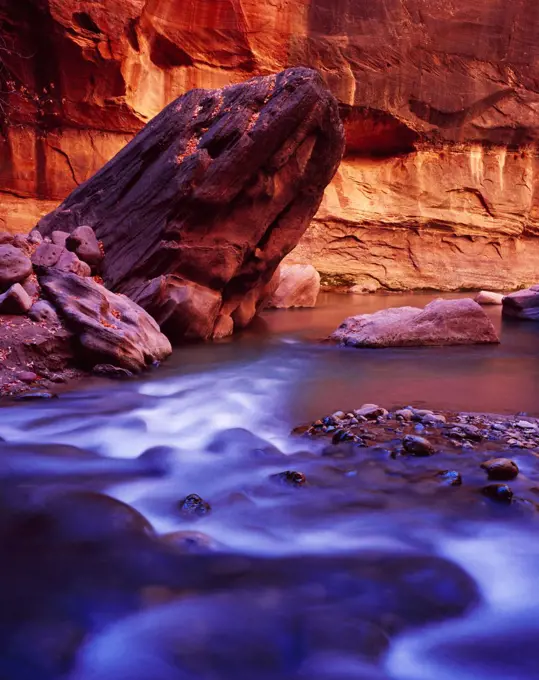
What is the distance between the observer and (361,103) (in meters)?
18.8

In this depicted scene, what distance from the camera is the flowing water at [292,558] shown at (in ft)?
5.14

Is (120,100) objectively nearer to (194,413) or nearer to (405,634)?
(194,413)

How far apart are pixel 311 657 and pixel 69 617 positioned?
73cm

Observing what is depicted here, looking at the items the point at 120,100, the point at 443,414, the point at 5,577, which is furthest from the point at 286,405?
the point at 120,100

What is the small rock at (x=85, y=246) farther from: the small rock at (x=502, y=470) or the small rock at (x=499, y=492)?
the small rock at (x=499, y=492)

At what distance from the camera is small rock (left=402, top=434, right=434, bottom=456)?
10.1ft

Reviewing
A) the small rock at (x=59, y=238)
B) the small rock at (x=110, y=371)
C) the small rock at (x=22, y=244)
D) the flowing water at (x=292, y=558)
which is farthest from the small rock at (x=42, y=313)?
the small rock at (x=59, y=238)

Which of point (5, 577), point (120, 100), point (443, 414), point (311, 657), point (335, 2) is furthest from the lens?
point (335, 2)

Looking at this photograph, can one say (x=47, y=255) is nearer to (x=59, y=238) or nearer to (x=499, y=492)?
(x=59, y=238)

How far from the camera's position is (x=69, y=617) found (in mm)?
1691

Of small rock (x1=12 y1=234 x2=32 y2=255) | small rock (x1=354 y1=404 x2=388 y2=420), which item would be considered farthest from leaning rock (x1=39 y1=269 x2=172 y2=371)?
small rock (x1=354 y1=404 x2=388 y2=420)

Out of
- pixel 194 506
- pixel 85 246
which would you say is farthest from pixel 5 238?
pixel 194 506

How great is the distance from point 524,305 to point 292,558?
10.6m

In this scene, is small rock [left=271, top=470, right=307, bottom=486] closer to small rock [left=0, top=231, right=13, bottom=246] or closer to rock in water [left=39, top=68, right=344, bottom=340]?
rock in water [left=39, top=68, right=344, bottom=340]
